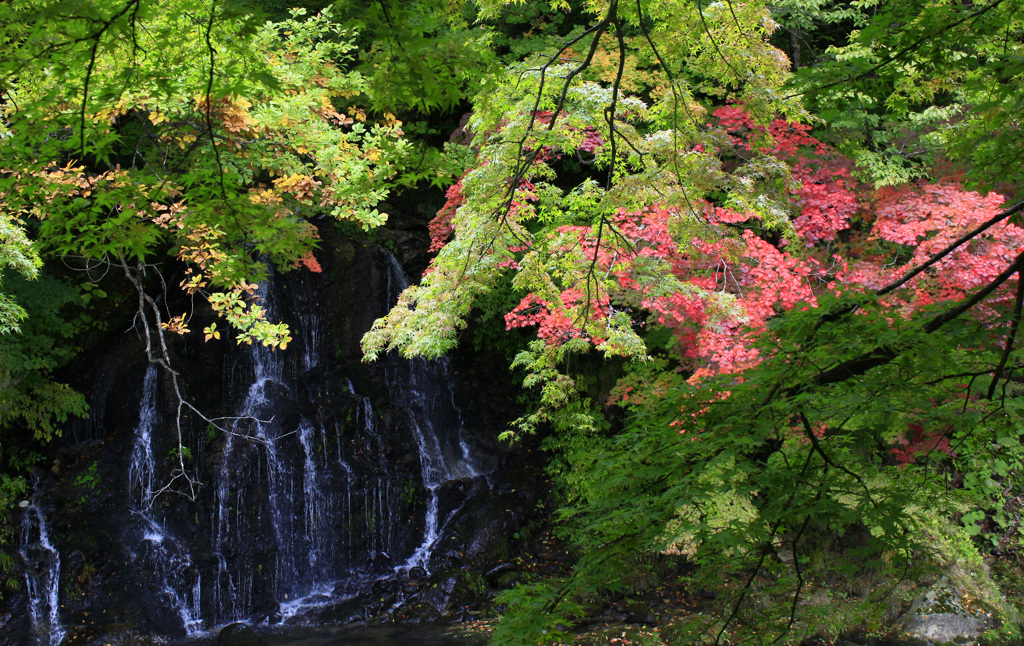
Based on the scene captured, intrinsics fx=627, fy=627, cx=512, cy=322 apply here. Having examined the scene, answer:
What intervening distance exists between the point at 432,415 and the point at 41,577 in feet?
16.8

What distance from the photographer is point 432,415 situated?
31.6ft

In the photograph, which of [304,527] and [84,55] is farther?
[304,527]

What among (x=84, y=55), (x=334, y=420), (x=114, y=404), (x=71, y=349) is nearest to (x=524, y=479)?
(x=334, y=420)

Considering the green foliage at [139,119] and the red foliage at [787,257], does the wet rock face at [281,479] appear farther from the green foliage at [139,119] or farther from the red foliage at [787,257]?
the green foliage at [139,119]

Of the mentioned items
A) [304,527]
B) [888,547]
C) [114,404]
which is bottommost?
[304,527]

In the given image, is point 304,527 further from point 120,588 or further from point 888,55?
point 888,55

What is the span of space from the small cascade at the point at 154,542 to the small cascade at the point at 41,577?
3.05 ft

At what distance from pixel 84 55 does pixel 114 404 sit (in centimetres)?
799

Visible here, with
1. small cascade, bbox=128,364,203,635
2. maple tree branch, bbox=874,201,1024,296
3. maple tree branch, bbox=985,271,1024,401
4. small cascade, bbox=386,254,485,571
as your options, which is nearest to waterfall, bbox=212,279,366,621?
small cascade, bbox=128,364,203,635

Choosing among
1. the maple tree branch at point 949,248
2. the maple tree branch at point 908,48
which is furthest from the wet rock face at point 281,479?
the maple tree branch at point 908,48

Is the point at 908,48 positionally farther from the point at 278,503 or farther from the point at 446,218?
the point at 278,503

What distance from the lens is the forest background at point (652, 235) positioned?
7.82 ft

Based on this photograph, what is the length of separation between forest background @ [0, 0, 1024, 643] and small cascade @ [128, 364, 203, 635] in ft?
1.84

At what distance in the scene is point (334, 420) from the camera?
919cm
